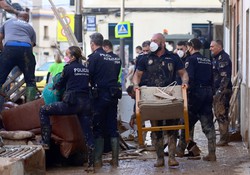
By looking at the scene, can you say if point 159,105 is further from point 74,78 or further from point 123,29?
point 123,29

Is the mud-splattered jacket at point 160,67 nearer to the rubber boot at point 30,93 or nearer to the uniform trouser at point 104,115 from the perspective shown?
the uniform trouser at point 104,115

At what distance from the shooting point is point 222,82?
1448cm

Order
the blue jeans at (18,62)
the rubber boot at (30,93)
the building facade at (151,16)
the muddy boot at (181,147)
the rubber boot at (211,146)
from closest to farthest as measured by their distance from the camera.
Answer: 1. the blue jeans at (18,62)
2. the rubber boot at (30,93)
3. the rubber boot at (211,146)
4. the muddy boot at (181,147)
5. the building facade at (151,16)

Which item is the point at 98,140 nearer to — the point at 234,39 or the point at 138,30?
the point at 234,39

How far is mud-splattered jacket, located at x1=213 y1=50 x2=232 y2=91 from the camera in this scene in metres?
14.4

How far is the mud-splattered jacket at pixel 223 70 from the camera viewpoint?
14438 millimetres

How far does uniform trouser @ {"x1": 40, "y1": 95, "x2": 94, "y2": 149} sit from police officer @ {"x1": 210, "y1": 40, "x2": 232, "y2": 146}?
4.03 metres

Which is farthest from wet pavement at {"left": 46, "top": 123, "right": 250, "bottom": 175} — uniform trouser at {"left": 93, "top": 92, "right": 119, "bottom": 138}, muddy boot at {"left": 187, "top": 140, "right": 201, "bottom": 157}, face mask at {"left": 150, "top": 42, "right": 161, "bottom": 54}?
face mask at {"left": 150, "top": 42, "right": 161, "bottom": 54}

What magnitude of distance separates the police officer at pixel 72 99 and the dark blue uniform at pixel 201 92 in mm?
1892

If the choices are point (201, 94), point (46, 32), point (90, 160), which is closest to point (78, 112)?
point (90, 160)

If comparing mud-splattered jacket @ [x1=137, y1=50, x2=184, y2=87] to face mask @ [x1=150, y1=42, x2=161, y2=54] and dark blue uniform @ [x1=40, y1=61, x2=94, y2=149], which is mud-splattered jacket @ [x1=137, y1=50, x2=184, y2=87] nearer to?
face mask @ [x1=150, y1=42, x2=161, y2=54]

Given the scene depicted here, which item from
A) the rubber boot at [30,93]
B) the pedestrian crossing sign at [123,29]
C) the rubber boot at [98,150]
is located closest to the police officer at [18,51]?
the rubber boot at [30,93]

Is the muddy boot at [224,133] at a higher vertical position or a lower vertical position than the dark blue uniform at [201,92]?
lower

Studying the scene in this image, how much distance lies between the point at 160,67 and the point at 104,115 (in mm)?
1106
